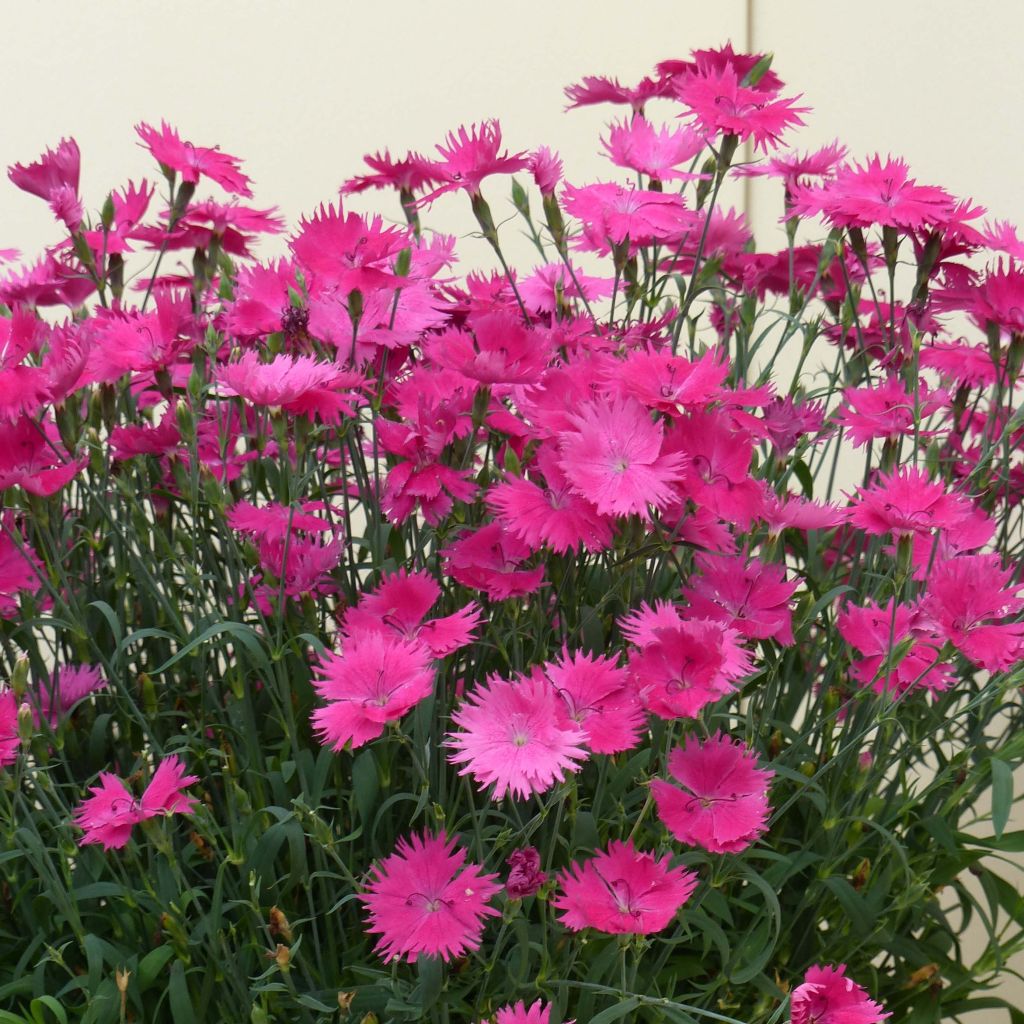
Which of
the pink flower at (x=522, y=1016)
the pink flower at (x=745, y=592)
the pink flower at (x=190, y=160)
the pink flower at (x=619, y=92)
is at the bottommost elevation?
the pink flower at (x=522, y=1016)

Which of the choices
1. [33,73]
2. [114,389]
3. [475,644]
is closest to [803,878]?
[475,644]

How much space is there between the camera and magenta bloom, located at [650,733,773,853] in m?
0.52

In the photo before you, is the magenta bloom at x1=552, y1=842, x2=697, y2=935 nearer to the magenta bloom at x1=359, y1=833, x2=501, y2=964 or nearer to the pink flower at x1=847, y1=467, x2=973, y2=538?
the magenta bloom at x1=359, y1=833, x2=501, y2=964

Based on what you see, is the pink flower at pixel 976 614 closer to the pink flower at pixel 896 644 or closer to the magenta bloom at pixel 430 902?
the pink flower at pixel 896 644

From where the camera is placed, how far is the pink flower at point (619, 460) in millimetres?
494

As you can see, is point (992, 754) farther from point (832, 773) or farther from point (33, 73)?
point (33, 73)

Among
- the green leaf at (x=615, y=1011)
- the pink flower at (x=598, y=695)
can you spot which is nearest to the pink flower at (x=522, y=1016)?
the green leaf at (x=615, y=1011)

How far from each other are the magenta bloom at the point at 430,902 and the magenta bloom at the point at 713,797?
0.27ft

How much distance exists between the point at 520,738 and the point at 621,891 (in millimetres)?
91

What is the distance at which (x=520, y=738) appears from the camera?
1.61ft

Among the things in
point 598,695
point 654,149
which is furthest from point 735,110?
point 598,695

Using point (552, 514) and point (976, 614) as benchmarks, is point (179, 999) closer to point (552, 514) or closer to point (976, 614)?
point (552, 514)

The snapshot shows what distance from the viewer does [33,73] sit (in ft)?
4.59

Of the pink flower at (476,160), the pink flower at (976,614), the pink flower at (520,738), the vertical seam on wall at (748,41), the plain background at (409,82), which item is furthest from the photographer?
the vertical seam on wall at (748,41)
